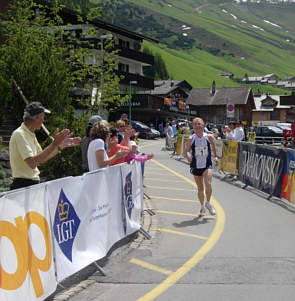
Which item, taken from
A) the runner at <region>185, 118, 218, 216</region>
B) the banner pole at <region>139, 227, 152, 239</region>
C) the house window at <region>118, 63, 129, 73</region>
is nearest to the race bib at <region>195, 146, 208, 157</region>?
the runner at <region>185, 118, 218, 216</region>

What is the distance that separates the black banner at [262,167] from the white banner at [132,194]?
452cm

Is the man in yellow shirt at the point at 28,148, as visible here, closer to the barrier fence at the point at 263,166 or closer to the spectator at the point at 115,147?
the spectator at the point at 115,147

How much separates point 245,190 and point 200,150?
4.44 metres

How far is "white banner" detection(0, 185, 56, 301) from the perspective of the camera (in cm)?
409

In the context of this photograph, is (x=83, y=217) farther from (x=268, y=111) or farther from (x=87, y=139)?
(x=268, y=111)

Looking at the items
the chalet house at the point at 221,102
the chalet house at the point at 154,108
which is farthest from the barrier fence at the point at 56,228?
the chalet house at the point at 221,102

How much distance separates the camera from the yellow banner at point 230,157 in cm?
1605

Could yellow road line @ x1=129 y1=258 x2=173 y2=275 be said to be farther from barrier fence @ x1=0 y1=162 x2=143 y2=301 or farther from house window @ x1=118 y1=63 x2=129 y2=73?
house window @ x1=118 y1=63 x2=129 y2=73

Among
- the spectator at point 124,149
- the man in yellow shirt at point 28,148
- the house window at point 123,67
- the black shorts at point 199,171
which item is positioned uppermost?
the house window at point 123,67

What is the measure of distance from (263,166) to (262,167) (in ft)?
0.30

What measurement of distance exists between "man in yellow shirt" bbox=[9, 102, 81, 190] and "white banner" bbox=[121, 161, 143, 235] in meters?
2.09

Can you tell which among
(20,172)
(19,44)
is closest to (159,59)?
(19,44)

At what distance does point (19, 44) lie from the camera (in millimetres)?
15156

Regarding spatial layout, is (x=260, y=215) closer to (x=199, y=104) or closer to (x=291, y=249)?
(x=291, y=249)
